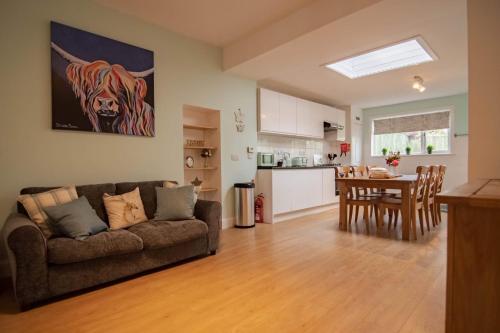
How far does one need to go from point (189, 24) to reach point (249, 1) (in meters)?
0.93

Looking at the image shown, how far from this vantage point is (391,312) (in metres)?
1.85

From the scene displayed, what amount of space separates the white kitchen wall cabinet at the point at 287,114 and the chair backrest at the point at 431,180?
254 centimetres

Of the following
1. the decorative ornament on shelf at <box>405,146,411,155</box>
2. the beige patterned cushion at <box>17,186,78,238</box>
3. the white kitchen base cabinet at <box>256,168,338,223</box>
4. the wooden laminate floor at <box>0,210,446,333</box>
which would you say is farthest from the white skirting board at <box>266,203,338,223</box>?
the beige patterned cushion at <box>17,186,78,238</box>

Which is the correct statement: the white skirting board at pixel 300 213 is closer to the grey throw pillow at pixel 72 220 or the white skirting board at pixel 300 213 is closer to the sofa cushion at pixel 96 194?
the sofa cushion at pixel 96 194

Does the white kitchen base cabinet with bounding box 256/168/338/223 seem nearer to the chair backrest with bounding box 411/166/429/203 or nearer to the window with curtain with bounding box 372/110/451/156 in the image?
the chair backrest with bounding box 411/166/429/203

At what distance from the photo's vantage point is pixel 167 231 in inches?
104

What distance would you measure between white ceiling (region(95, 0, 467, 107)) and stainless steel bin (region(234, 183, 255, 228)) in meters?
1.87

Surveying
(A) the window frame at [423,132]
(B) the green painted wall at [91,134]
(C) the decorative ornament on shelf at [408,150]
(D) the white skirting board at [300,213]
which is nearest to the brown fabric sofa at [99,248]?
(B) the green painted wall at [91,134]

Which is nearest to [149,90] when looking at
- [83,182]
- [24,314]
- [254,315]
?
[83,182]

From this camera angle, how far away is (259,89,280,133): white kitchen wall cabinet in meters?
4.94

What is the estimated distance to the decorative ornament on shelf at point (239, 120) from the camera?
4555 mm

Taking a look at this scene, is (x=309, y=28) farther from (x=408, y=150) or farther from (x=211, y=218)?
(x=408, y=150)

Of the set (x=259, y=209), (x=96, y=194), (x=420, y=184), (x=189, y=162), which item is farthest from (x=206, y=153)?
(x=420, y=184)

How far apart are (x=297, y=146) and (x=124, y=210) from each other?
4370mm
